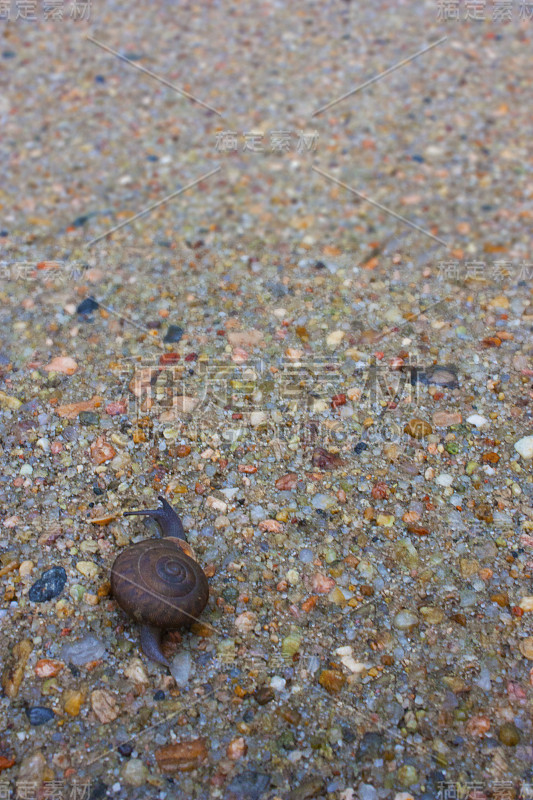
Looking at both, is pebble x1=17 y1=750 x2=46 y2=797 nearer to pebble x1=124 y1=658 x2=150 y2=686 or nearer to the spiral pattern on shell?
pebble x1=124 y1=658 x2=150 y2=686

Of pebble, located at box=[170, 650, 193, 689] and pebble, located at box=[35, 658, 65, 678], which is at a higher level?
pebble, located at box=[170, 650, 193, 689]

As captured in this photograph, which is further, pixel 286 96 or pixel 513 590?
pixel 286 96

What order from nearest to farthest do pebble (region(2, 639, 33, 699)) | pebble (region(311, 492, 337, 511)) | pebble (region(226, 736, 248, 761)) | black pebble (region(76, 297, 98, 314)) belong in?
pebble (region(226, 736, 248, 761)) → pebble (region(2, 639, 33, 699)) → pebble (region(311, 492, 337, 511)) → black pebble (region(76, 297, 98, 314))

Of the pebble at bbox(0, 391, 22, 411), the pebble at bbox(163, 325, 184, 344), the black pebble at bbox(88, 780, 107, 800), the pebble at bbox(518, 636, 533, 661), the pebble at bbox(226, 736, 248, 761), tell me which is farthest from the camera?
the pebble at bbox(163, 325, 184, 344)

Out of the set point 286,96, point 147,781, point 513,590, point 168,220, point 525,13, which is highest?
point 525,13

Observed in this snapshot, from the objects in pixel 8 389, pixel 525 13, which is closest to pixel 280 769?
pixel 8 389

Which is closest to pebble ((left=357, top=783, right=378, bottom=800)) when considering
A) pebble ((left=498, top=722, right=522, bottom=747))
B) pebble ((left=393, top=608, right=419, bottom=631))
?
pebble ((left=498, top=722, right=522, bottom=747))

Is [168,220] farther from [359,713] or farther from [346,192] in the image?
[359,713]

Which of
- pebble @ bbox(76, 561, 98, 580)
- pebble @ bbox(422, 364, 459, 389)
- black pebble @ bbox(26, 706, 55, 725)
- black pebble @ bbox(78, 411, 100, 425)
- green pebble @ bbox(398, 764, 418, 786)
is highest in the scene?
pebble @ bbox(422, 364, 459, 389)
